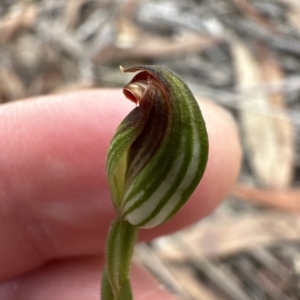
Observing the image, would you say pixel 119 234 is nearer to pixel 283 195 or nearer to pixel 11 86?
pixel 283 195

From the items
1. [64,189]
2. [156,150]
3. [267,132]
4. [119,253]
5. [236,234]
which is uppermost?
[156,150]

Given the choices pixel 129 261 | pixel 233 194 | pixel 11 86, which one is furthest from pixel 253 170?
pixel 129 261

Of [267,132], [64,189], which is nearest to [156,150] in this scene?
[64,189]

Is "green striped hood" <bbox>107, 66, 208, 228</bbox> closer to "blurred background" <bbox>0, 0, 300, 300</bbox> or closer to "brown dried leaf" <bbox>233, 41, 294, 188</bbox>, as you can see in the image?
"blurred background" <bbox>0, 0, 300, 300</bbox>

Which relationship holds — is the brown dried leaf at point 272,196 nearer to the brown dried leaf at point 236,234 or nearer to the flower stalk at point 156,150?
the brown dried leaf at point 236,234

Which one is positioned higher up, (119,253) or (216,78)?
(119,253)

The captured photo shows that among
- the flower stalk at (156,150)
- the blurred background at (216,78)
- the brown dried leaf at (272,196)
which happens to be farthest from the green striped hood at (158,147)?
the brown dried leaf at (272,196)

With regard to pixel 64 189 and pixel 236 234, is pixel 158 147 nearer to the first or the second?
pixel 64 189
